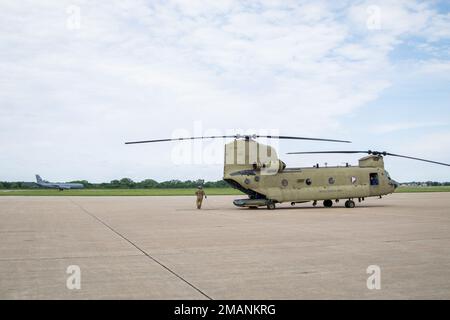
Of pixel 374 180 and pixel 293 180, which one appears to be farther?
pixel 374 180

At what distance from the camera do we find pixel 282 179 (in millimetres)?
23891

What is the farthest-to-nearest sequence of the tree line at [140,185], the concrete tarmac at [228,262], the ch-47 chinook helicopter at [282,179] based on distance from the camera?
1. the tree line at [140,185]
2. the ch-47 chinook helicopter at [282,179]
3. the concrete tarmac at [228,262]

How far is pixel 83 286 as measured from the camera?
6.31 m

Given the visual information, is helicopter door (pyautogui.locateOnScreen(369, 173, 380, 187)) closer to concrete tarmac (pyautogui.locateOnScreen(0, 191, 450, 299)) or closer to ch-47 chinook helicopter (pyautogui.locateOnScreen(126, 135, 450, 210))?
ch-47 chinook helicopter (pyautogui.locateOnScreen(126, 135, 450, 210))

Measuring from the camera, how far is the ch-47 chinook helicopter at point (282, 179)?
23.3 m

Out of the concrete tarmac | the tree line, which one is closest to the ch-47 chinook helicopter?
the concrete tarmac

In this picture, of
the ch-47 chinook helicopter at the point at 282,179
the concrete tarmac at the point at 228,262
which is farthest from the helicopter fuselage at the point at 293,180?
the concrete tarmac at the point at 228,262

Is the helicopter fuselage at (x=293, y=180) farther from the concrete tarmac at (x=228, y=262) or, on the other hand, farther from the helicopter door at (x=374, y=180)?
the concrete tarmac at (x=228, y=262)

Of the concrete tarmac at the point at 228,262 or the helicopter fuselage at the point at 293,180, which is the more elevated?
the helicopter fuselage at the point at 293,180

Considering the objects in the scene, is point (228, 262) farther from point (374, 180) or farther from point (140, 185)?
point (140, 185)

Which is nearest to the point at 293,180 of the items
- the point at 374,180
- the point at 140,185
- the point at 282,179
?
the point at 282,179

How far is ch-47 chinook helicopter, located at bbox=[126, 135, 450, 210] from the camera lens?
23328mm
